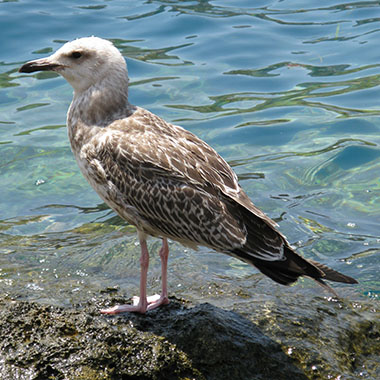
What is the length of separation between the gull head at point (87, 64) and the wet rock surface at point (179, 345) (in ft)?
5.95

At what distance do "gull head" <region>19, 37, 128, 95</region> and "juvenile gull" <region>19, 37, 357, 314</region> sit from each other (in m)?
0.02

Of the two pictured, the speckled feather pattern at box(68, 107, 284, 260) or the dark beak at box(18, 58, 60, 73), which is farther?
the dark beak at box(18, 58, 60, 73)

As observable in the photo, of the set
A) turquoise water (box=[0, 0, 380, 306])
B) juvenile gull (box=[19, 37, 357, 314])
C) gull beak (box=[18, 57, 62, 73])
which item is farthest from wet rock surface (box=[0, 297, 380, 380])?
gull beak (box=[18, 57, 62, 73])

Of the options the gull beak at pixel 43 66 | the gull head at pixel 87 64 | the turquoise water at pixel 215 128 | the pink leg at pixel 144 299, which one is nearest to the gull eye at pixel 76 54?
the gull head at pixel 87 64

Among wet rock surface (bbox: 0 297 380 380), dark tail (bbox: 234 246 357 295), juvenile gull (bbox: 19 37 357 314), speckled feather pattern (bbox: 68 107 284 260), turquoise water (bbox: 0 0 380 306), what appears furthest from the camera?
turquoise water (bbox: 0 0 380 306)

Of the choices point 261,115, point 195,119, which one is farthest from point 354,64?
point 195,119

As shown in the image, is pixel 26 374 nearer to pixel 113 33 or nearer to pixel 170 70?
pixel 170 70

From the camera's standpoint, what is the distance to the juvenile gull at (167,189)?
16.6ft

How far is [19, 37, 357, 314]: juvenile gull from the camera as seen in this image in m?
5.05

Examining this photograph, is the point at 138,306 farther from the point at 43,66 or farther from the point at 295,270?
the point at 43,66

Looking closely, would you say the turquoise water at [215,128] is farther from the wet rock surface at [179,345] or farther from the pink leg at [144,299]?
the wet rock surface at [179,345]

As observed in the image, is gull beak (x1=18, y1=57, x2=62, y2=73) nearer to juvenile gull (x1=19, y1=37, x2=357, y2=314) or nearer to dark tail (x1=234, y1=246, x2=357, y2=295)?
juvenile gull (x1=19, y1=37, x2=357, y2=314)

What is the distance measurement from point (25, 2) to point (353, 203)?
880cm

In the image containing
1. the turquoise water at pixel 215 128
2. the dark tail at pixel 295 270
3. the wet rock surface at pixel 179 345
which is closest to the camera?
the wet rock surface at pixel 179 345
